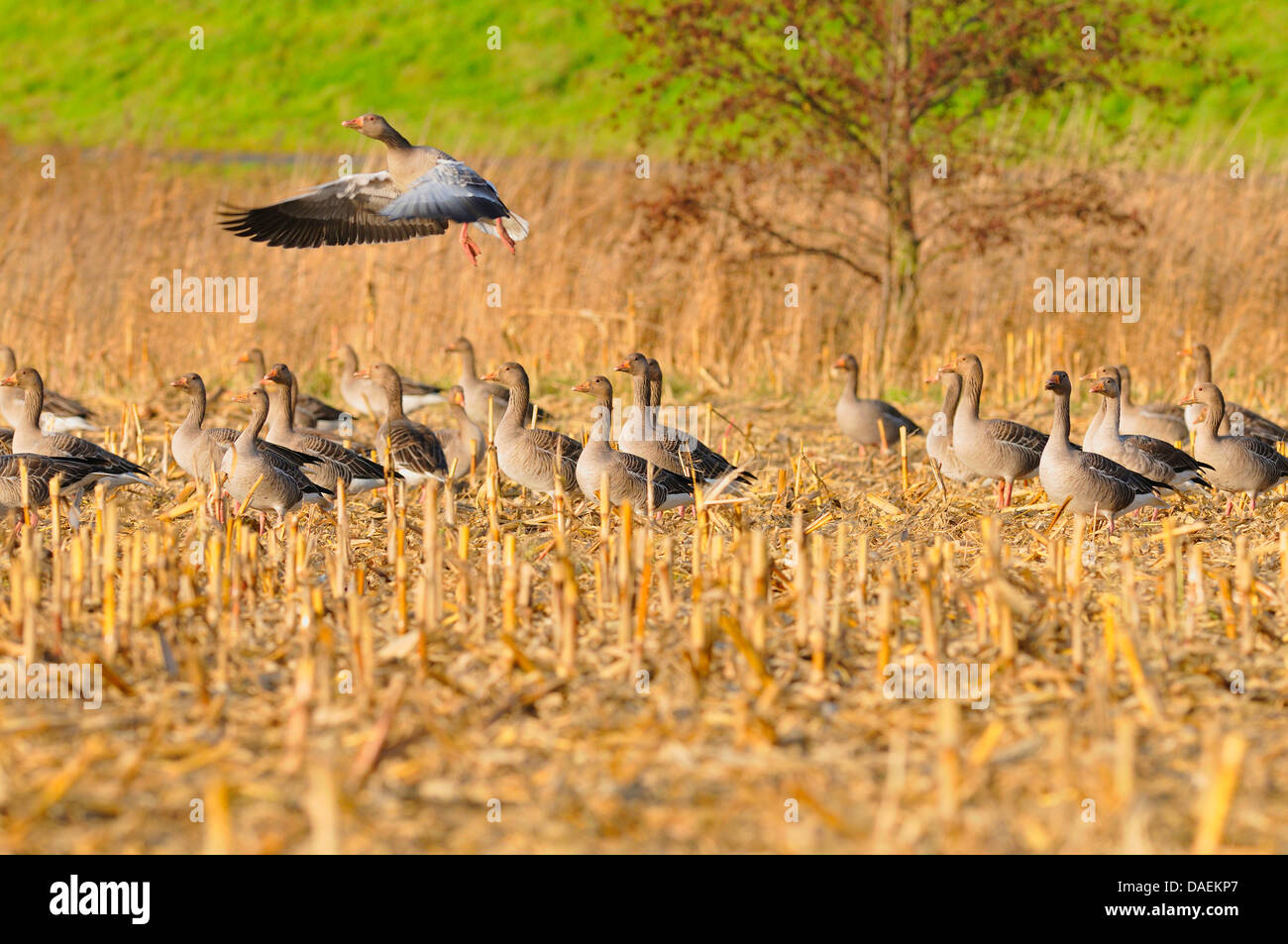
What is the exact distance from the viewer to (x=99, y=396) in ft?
42.6

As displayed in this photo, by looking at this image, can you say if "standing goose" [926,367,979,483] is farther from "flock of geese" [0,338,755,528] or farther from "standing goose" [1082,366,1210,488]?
"flock of geese" [0,338,755,528]

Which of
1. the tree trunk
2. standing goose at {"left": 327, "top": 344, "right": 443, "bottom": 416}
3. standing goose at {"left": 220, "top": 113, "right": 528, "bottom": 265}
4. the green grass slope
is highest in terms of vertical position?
the green grass slope

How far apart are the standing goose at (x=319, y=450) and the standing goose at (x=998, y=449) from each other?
401 cm

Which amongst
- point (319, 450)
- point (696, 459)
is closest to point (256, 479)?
point (319, 450)

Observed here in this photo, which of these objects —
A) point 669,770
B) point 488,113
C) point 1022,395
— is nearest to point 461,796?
point 669,770

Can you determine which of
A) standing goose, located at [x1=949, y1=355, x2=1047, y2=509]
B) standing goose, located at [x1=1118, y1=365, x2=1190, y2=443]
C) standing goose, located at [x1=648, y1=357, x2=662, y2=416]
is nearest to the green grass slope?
standing goose, located at [x1=1118, y1=365, x2=1190, y2=443]

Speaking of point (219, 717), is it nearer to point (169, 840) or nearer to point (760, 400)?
point (169, 840)

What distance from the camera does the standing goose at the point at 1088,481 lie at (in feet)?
27.8

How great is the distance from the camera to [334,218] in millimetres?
9422

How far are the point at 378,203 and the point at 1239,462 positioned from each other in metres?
6.03

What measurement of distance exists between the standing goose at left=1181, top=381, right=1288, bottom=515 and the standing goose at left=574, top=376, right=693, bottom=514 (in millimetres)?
3651

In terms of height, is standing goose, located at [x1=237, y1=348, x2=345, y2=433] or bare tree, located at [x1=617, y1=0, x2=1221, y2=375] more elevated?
bare tree, located at [x1=617, y1=0, x2=1221, y2=375]

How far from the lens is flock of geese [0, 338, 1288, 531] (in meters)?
8.50

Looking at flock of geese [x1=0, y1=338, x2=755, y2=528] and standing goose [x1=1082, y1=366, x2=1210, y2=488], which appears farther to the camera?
standing goose [x1=1082, y1=366, x2=1210, y2=488]
